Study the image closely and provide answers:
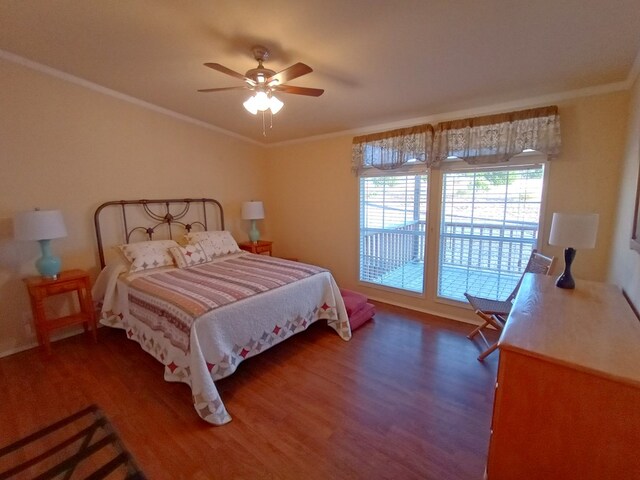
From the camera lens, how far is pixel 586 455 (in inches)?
37.8

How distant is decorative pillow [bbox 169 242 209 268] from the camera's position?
304cm

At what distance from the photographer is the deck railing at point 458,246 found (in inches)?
106

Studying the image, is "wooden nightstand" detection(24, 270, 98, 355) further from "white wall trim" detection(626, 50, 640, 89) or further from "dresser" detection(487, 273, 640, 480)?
"white wall trim" detection(626, 50, 640, 89)

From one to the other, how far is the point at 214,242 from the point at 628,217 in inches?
145

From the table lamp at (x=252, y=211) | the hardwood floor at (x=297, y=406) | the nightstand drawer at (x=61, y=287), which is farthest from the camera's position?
the table lamp at (x=252, y=211)

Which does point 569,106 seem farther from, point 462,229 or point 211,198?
point 211,198

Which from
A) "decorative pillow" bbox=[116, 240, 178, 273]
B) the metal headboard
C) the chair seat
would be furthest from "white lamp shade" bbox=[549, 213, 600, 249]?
the metal headboard

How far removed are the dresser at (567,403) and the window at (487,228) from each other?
64.0 inches

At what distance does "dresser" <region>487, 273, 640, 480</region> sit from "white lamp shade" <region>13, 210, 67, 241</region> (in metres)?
3.28

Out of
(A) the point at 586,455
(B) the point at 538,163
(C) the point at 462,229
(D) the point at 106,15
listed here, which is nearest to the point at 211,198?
(D) the point at 106,15

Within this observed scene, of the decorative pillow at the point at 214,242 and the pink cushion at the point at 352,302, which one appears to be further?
the decorative pillow at the point at 214,242

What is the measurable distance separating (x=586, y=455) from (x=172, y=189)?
13.2ft

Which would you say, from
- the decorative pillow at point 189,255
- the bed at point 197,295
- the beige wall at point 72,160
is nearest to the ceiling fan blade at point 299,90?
the bed at point 197,295

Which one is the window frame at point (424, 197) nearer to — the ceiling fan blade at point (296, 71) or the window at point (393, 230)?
the window at point (393, 230)
